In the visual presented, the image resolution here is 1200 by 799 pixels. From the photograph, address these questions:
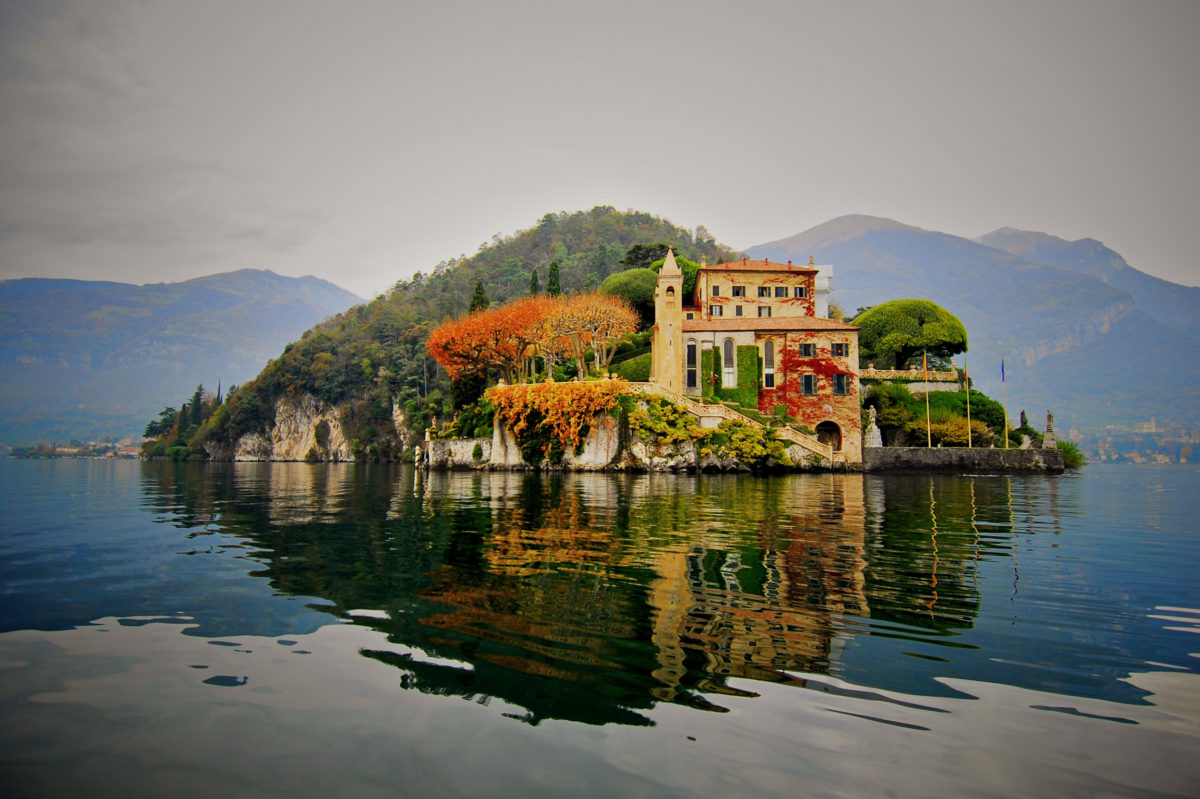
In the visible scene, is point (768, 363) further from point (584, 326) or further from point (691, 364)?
point (584, 326)

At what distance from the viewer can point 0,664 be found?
20.0 feet

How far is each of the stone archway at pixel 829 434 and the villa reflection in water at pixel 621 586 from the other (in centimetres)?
2886

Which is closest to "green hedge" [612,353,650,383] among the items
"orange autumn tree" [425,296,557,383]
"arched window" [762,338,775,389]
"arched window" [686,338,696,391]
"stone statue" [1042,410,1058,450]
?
"arched window" [686,338,696,391]

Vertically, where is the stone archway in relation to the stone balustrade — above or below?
below

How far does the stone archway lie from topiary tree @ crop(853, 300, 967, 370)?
479 inches

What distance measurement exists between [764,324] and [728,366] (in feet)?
14.6

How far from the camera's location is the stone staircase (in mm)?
43469

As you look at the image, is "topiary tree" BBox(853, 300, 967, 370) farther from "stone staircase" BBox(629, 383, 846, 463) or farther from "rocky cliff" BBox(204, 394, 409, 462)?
"rocky cliff" BBox(204, 394, 409, 462)

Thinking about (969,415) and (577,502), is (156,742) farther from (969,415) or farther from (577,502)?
(969,415)

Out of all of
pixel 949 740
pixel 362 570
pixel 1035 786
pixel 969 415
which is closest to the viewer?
pixel 1035 786

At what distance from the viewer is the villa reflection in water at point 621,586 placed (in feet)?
18.9

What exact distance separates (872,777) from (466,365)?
2068 inches

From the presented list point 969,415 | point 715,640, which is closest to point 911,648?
point 715,640

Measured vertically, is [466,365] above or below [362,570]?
above
